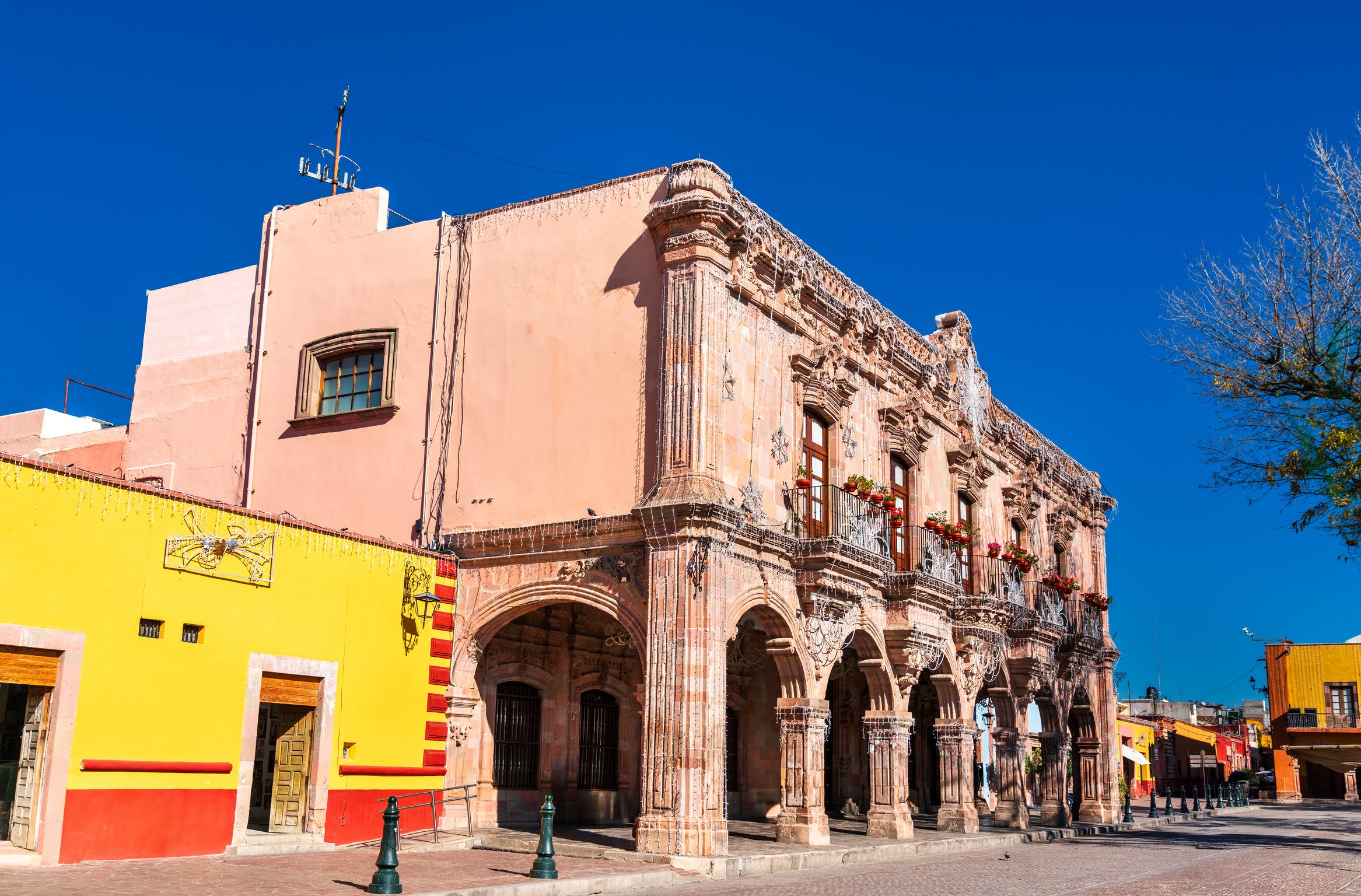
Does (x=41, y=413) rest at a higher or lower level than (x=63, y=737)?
higher

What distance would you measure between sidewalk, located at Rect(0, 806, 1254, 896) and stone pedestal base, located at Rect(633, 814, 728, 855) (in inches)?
9.4

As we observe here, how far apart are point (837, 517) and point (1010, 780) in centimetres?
900

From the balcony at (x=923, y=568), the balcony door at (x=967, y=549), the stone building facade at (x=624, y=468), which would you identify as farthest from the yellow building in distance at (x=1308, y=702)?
the balcony at (x=923, y=568)

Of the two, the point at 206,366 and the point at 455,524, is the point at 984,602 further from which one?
the point at 206,366

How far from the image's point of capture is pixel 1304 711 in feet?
173

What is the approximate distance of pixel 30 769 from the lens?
1211 cm

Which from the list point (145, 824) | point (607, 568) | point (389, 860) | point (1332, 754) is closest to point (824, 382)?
point (607, 568)

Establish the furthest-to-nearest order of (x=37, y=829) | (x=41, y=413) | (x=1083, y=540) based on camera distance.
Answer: (x=1083, y=540) → (x=41, y=413) → (x=37, y=829)

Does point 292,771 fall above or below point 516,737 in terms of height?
below

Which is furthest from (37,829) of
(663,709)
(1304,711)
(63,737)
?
(1304,711)

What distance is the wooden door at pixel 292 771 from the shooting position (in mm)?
14688

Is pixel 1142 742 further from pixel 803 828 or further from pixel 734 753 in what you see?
pixel 803 828

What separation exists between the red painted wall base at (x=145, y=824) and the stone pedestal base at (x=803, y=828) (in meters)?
7.46

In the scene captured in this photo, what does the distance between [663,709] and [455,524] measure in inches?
181
